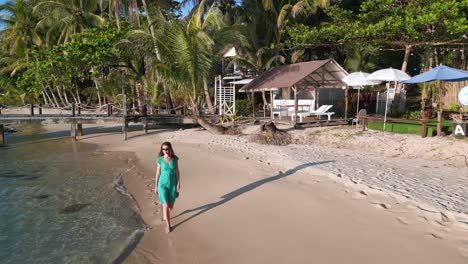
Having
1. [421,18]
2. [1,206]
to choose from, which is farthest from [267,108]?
[1,206]

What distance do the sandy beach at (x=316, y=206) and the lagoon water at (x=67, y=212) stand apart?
1.49 feet

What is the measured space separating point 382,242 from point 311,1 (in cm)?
1934

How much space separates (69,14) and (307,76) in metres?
19.2

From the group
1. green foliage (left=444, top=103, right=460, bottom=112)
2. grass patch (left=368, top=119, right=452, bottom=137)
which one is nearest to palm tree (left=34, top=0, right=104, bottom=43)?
grass patch (left=368, top=119, right=452, bottom=137)

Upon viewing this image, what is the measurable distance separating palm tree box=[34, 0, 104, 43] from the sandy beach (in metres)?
17.8

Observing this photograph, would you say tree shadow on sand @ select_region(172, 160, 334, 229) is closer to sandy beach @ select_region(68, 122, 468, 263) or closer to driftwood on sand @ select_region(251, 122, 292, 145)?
sandy beach @ select_region(68, 122, 468, 263)

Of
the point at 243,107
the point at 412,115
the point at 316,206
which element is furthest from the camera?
the point at 243,107

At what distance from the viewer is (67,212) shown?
704 centimetres

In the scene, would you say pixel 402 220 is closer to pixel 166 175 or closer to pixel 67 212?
pixel 166 175

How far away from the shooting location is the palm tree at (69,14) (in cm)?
2414

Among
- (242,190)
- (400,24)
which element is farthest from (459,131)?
(242,190)

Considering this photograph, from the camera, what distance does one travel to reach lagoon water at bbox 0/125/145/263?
539 cm

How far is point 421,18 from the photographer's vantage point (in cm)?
1352

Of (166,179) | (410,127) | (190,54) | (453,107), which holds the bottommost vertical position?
(166,179)
